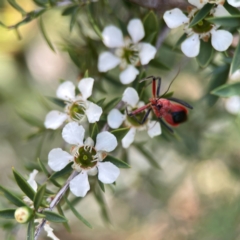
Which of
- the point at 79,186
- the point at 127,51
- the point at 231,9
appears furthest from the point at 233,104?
the point at 79,186

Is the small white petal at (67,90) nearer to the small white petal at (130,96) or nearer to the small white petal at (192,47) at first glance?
the small white petal at (130,96)

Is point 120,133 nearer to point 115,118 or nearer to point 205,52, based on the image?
point 115,118

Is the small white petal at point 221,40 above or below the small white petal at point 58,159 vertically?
above

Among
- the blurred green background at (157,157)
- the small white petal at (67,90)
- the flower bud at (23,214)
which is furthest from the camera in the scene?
the blurred green background at (157,157)

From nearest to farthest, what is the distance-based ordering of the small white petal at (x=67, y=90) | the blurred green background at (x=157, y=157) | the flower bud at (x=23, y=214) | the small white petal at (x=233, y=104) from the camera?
the flower bud at (x=23, y=214) < the small white petal at (x=67, y=90) < the small white petal at (x=233, y=104) < the blurred green background at (x=157, y=157)

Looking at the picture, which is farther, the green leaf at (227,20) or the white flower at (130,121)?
the white flower at (130,121)

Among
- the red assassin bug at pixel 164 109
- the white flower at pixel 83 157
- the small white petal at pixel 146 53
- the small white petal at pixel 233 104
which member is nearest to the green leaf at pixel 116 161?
the white flower at pixel 83 157

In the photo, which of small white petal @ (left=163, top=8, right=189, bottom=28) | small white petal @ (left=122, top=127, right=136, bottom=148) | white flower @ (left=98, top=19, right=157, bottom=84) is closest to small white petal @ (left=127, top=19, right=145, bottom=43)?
white flower @ (left=98, top=19, right=157, bottom=84)

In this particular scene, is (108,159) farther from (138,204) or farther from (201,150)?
(138,204)

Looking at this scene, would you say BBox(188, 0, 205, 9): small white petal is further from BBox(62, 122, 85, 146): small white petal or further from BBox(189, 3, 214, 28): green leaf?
BBox(62, 122, 85, 146): small white petal
